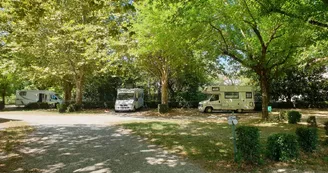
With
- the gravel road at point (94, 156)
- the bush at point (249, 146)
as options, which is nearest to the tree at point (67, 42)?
the gravel road at point (94, 156)

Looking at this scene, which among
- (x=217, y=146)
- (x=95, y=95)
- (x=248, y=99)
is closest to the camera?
(x=217, y=146)

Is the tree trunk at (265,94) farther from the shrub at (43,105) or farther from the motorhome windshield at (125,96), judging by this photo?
the shrub at (43,105)

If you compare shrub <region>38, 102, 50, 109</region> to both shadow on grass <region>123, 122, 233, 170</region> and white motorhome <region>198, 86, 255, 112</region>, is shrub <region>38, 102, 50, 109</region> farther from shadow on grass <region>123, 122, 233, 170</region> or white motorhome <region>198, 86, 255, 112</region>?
shadow on grass <region>123, 122, 233, 170</region>

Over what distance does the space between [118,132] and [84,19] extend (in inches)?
609

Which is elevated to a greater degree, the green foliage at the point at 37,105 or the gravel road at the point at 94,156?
the green foliage at the point at 37,105

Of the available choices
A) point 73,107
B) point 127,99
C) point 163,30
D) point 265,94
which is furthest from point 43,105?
point 265,94

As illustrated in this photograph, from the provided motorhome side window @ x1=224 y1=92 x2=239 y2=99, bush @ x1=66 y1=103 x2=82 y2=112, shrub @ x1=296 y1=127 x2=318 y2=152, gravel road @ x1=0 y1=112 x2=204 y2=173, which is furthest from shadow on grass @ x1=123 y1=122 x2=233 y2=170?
bush @ x1=66 y1=103 x2=82 y2=112

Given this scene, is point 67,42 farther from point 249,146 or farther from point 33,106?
point 249,146

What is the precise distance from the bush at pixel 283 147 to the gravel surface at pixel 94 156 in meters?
2.28

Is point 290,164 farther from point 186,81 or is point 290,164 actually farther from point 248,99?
point 186,81

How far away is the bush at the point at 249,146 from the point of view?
261 inches

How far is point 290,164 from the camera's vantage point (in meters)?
6.66

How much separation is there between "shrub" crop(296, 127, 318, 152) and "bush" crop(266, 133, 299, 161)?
3.21 feet

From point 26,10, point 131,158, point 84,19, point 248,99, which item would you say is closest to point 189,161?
point 131,158
